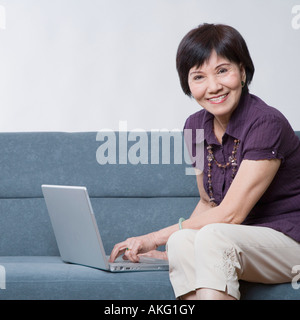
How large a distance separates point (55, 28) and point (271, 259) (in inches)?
70.7

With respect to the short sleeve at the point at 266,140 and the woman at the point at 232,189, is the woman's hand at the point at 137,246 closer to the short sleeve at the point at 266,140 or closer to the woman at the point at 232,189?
the woman at the point at 232,189

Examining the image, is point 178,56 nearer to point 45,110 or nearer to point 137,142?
point 137,142

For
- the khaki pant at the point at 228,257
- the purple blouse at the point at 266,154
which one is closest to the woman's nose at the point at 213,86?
the purple blouse at the point at 266,154

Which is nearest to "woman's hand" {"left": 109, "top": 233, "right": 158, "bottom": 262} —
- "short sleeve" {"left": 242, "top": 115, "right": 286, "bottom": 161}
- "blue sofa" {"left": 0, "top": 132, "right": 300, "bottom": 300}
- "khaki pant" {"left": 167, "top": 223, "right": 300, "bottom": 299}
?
"khaki pant" {"left": 167, "top": 223, "right": 300, "bottom": 299}

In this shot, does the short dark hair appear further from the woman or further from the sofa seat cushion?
the sofa seat cushion

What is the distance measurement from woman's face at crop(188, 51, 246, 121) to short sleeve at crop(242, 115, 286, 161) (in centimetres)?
14

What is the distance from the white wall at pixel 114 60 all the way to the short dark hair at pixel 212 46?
3.55ft

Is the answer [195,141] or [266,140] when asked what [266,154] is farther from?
[195,141]

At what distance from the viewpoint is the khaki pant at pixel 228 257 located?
158 centimetres

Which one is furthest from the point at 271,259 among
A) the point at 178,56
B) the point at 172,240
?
the point at 178,56

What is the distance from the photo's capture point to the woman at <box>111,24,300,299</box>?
Result: 1.62 metres

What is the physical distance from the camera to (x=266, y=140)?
5.89 feet
